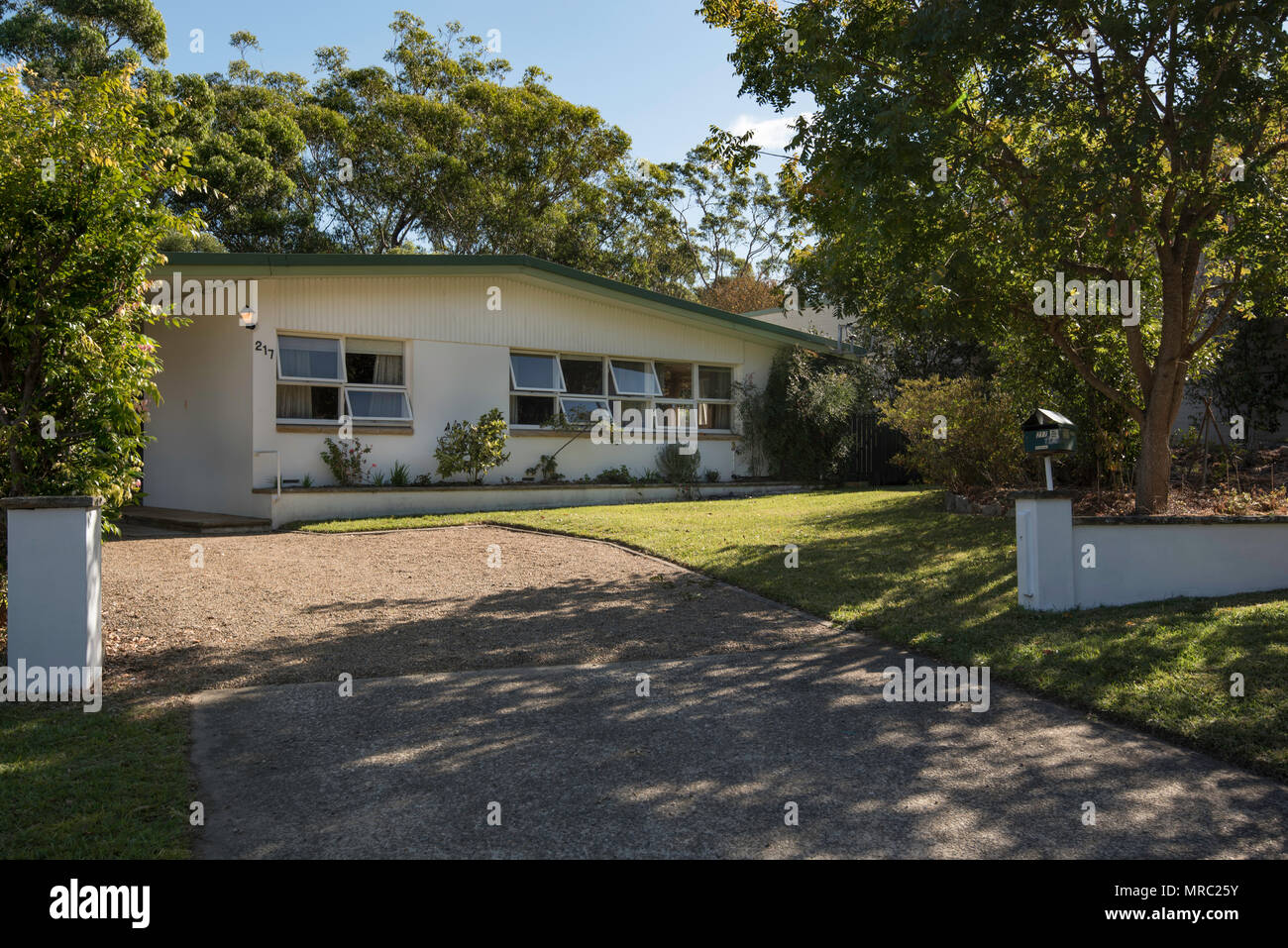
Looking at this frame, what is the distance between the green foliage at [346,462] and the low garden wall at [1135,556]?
10.3 m

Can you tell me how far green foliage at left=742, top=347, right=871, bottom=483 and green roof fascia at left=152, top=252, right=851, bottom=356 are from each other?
106 centimetres

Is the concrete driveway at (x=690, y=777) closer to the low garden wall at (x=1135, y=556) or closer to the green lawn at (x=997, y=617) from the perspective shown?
the green lawn at (x=997, y=617)

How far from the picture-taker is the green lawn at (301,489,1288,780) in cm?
509

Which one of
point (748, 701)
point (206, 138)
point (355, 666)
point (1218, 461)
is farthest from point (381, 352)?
point (206, 138)

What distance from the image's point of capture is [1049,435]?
24.9 ft

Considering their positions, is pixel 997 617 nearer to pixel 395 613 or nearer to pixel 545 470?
pixel 395 613

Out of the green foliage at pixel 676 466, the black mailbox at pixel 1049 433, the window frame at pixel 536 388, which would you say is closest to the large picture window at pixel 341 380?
the window frame at pixel 536 388

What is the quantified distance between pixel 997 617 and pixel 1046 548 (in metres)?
0.75

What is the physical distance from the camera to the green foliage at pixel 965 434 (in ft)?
40.5

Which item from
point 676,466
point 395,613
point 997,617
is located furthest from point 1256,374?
point 395,613

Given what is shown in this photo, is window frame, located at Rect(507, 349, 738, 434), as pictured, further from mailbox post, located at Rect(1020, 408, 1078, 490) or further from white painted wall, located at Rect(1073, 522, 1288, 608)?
white painted wall, located at Rect(1073, 522, 1288, 608)

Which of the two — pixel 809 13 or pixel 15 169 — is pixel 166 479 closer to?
pixel 15 169

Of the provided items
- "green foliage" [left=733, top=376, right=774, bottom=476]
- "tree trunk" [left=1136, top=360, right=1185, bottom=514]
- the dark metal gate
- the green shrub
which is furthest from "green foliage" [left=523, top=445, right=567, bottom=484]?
"tree trunk" [left=1136, top=360, right=1185, bottom=514]

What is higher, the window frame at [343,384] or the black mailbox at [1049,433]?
the window frame at [343,384]
